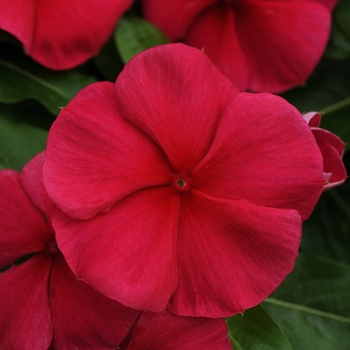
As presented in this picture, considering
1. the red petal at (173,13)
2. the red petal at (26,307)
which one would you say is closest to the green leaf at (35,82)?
the red petal at (173,13)

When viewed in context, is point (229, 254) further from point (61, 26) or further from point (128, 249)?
point (61, 26)

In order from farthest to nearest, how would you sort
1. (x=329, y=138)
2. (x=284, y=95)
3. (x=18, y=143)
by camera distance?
(x=284, y=95) → (x=18, y=143) → (x=329, y=138)

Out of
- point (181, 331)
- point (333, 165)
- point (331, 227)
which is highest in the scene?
point (333, 165)

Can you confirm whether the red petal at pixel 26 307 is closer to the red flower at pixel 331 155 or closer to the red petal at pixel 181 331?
the red petal at pixel 181 331

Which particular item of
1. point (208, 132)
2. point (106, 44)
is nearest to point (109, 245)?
point (208, 132)

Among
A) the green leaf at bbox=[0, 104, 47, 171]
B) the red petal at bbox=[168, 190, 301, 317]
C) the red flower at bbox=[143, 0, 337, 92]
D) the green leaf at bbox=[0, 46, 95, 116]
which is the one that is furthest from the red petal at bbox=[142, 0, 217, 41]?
the red petal at bbox=[168, 190, 301, 317]

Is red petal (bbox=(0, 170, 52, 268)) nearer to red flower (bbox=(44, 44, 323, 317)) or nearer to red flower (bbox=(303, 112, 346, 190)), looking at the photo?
red flower (bbox=(44, 44, 323, 317))

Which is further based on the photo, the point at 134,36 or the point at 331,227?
the point at 331,227

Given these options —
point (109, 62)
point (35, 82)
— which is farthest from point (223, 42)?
point (35, 82)
